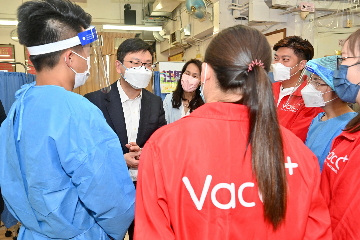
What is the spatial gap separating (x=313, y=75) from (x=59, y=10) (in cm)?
169

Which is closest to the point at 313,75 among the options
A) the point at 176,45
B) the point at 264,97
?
the point at 264,97

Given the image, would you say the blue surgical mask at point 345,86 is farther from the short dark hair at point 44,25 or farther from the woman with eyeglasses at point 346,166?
the short dark hair at point 44,25

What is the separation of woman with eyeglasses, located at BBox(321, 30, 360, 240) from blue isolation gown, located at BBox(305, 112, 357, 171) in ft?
0.92

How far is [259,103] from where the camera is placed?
2.89ft

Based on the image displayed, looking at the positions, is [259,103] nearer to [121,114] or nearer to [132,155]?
[132,155]

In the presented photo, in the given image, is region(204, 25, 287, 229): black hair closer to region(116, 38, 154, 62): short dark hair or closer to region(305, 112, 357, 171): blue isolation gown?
region(305, 112, 357, 171): blue isolation gown

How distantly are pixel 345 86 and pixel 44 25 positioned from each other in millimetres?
1511

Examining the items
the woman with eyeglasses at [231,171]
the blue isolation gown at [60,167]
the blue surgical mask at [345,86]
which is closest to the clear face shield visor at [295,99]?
the blue surgical mask at [345,86]

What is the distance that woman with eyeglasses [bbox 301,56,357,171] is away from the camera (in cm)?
172

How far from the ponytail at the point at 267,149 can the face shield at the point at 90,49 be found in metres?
0.88

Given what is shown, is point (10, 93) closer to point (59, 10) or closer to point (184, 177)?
point (59, 10)

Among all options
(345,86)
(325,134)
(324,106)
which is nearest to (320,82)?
(324,106)

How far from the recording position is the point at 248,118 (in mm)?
910

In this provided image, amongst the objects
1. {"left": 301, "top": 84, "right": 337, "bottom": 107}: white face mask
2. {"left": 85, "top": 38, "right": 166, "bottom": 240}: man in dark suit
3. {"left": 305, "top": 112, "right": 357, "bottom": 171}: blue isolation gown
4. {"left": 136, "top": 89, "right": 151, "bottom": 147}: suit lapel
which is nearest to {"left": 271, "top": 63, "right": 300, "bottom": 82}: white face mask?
{"left": 301, "top": 84, "right": 337, "bottom": 107}: white face mask
